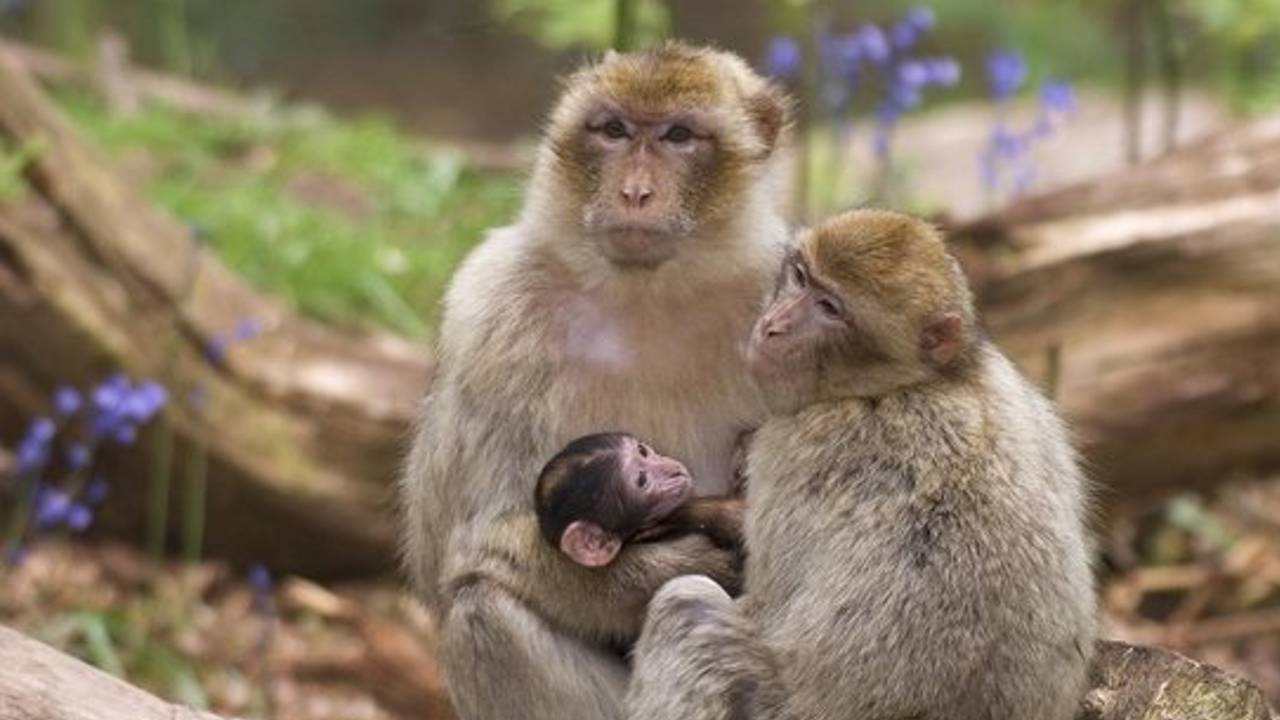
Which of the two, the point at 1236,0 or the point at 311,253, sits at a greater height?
the point at 1236,0

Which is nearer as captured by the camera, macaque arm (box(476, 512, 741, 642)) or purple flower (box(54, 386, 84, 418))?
macaque arm (box(476, 512, 741, 642))

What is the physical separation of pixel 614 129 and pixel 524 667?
1294 mm

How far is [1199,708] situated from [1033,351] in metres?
2.98

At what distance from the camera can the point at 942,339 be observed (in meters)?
5.21

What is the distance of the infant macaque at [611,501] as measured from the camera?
218 inches

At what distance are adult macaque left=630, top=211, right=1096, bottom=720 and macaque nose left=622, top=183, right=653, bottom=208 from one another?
0.42 metres

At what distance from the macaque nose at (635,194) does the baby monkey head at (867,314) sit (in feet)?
1.55

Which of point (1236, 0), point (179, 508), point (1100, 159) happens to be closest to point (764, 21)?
point (1100, 159)

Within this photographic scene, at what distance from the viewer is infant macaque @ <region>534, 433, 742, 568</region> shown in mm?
5547

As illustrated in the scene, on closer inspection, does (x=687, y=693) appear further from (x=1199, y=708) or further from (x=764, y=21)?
(x=764, y=21)

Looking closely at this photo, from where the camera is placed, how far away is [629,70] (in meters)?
5.82

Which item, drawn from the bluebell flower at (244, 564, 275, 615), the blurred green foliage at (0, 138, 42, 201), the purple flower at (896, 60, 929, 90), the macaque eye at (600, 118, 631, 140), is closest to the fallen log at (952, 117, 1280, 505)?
the purple flower at (896, 60, 929, 90)

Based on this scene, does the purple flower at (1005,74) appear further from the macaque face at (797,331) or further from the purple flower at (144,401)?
the macaque face at (797,331)

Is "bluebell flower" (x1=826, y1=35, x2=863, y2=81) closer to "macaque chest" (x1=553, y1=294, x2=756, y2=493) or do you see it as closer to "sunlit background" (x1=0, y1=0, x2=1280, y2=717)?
"sunlit background" (x1=0, y1=0, x2=1280, y2=717)
